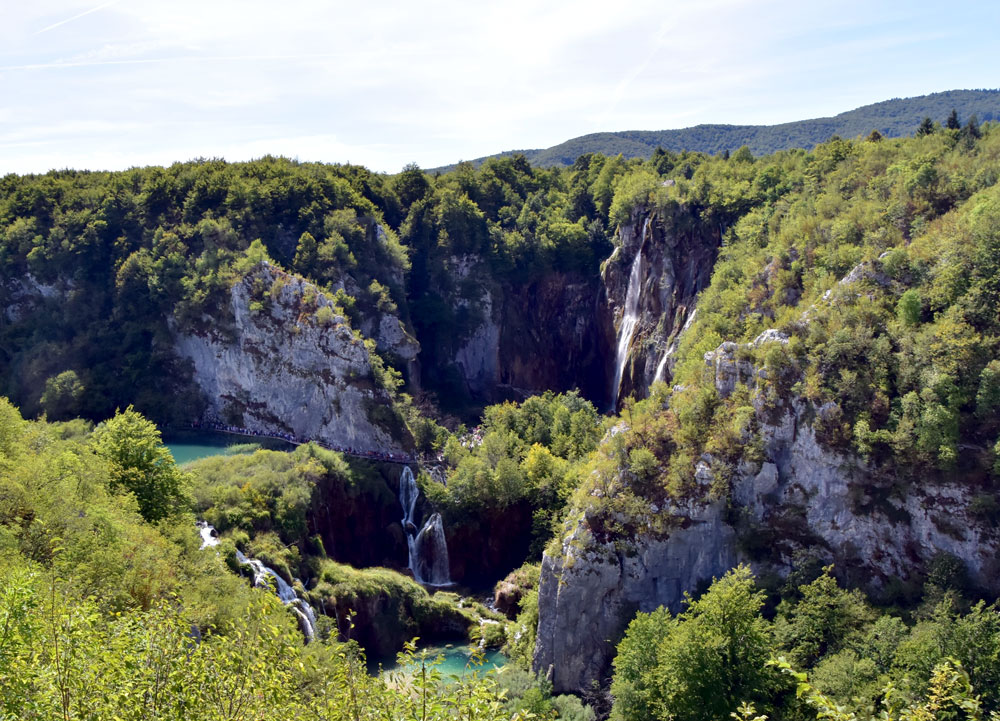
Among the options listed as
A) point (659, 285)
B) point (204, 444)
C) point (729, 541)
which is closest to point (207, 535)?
point (204, 444)

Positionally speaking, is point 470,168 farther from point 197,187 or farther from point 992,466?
point 992,466

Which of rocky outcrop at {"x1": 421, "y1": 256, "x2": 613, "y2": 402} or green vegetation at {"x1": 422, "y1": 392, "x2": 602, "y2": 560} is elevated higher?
rocky outcrop at {"x1": 421, "y1": 256, "x2": 613, "y2": 402}

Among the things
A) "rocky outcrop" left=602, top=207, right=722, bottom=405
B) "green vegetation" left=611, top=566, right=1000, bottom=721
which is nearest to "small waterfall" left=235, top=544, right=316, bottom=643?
"green vegetation" left=611, top=566, right=1000, bottom=721

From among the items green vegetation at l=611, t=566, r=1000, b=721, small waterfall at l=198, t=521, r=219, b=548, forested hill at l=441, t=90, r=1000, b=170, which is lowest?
green vegetation at l=611, t=566, r=1000, b=721

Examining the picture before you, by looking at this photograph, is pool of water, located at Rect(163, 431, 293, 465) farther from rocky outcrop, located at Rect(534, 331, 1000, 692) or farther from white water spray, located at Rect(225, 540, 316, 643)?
rocky outcrop, located at Rect(534, 331, 1000, 692)

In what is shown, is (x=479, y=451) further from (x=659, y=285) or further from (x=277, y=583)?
(x=659, y=285)

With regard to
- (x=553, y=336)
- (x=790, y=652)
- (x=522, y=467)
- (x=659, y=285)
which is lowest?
(x=790, y=652)
